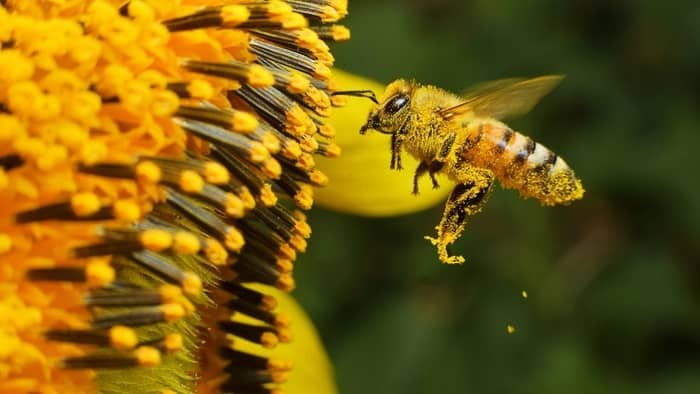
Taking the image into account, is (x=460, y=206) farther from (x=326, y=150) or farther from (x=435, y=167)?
(x=326, y=150)

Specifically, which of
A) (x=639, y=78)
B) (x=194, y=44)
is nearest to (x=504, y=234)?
(x=639, y=78)

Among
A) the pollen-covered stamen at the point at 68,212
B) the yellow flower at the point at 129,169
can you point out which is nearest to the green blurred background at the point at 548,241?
the yellow flower at the point at 129,169

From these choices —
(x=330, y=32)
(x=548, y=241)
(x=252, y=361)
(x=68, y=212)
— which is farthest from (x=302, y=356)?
(x=548, y=241)

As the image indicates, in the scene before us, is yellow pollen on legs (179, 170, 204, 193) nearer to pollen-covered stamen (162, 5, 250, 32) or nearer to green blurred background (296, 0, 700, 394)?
pollen-covered stamen (162, 5, 250, 32)

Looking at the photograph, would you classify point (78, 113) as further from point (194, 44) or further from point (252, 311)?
point (252, 311)

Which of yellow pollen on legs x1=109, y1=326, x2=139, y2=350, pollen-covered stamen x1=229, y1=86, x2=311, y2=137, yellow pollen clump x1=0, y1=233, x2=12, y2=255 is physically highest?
pollen-covered stamen x1=229, y1=86, x2=311, y2=137

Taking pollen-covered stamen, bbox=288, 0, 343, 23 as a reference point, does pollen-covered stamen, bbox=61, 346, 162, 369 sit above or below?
below

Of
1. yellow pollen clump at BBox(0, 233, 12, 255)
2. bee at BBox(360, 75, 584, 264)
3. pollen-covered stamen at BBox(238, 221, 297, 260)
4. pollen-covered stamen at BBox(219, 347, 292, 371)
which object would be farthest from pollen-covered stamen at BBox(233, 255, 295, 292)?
yellow pollen clump at BBox(0, 233, 12, 255)

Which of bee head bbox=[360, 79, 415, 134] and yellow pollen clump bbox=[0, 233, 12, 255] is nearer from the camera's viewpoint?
yellow pollen clump bbox=[0, 233, 12, 255]
